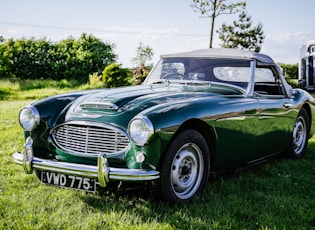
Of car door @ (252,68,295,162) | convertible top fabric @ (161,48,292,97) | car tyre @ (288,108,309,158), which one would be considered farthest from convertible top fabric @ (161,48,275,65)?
car tyre @ (288,108,309,158)

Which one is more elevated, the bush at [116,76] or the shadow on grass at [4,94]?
the bush at [116,76]

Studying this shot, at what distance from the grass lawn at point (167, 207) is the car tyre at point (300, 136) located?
107 centimetres

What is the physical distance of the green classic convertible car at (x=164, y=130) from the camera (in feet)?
11.0

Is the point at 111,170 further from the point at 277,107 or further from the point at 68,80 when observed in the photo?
the point at 68,80

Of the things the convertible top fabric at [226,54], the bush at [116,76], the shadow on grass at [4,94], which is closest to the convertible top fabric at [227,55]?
the convertible top fabric at [226,54]

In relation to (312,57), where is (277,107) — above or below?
below

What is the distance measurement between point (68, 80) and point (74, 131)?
22.8 m

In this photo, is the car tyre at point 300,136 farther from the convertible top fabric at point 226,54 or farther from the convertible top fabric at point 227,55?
the convertible top fabric at point 226,54

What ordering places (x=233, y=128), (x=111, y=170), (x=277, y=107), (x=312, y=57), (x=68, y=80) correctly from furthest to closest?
(x=68, y=80), (x=312, y=57), (x=277, y=107), (x=233, y=128), (x=111, y=170)

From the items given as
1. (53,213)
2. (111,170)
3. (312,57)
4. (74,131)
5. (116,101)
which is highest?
(312,57)

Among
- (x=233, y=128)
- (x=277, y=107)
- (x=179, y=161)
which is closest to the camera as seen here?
(x=179, y=161)

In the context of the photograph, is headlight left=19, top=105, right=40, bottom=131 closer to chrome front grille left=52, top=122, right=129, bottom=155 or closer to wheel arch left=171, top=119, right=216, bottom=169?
chrome front grille left=52, top=122, right=129, bottom=155

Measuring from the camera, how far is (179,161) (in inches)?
141

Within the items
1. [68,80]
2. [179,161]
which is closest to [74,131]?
[179,161]
